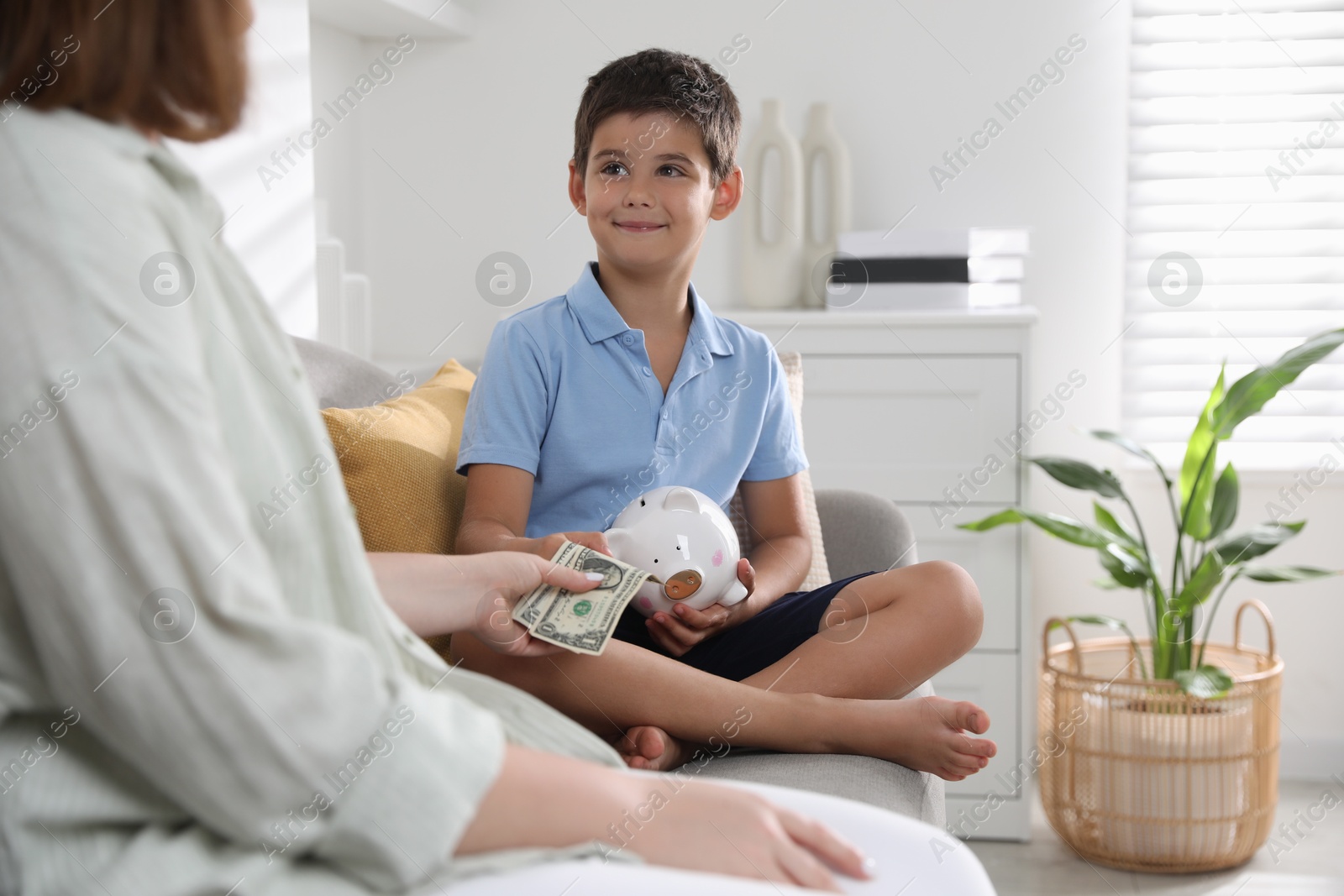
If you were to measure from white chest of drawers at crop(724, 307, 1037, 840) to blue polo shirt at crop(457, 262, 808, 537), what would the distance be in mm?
729

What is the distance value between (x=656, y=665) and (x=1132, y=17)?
1.99 metres

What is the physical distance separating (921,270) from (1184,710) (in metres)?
0.92

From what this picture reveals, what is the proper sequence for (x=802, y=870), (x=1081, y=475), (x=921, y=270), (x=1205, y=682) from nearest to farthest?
(x=802, y=870) → (x=1205, y=682) → (x=1081, y=475) → (x=921, y=270)

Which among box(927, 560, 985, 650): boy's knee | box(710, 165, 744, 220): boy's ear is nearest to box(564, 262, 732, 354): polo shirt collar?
box(710, 165, 744, 220): boy's ear

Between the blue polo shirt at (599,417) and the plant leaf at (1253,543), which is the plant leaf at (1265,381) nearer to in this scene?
the plant leaf at (1253,543)

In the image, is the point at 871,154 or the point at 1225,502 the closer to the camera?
the point at 1225,502

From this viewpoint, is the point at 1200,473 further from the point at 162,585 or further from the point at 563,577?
the point at 162,585

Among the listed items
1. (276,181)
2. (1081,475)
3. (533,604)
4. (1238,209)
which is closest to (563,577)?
(533,604)

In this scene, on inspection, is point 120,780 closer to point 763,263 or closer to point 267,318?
point 267,318

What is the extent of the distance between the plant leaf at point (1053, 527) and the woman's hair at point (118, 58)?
1.61 m

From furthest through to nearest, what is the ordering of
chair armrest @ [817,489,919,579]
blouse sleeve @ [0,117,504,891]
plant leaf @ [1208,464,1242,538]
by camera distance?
plant leaf @ [1208,464,1242,538], chair armrest @ [817,489,919,579], blouse sleeve @ [0,117,504,891]

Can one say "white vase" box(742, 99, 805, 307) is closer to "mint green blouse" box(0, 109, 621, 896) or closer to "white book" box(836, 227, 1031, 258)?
"white book" box(836, 227, 1031, 258)

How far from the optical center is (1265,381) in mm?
1949

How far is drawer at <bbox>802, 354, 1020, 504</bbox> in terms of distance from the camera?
6.98ft
